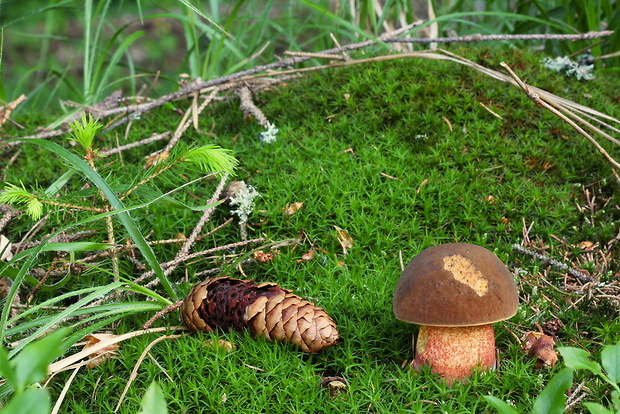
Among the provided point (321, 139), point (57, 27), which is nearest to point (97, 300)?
point (321, 139)

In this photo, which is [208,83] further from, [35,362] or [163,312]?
[35,362]

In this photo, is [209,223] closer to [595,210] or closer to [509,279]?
[509,279]

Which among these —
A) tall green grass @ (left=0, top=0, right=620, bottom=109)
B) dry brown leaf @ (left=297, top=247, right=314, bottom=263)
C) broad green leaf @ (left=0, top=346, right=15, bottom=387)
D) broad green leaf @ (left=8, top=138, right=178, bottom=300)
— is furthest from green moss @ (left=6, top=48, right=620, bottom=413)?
broad green leaf @ (left=0, top=346, right=15, bottom=387)

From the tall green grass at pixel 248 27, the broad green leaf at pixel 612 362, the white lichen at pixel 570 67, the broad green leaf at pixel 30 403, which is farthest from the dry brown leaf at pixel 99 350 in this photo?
the white lichen at pixel 570 67

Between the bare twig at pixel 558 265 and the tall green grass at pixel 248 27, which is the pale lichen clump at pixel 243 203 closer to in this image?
the tall green grass at pixel 248 27

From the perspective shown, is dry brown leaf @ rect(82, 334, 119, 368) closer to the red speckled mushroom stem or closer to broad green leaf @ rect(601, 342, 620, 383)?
the red speckled mushroom stem

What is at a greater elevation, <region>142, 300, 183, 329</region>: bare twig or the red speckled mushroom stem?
<region>142, 300, 183, 329</region>: bare twig
